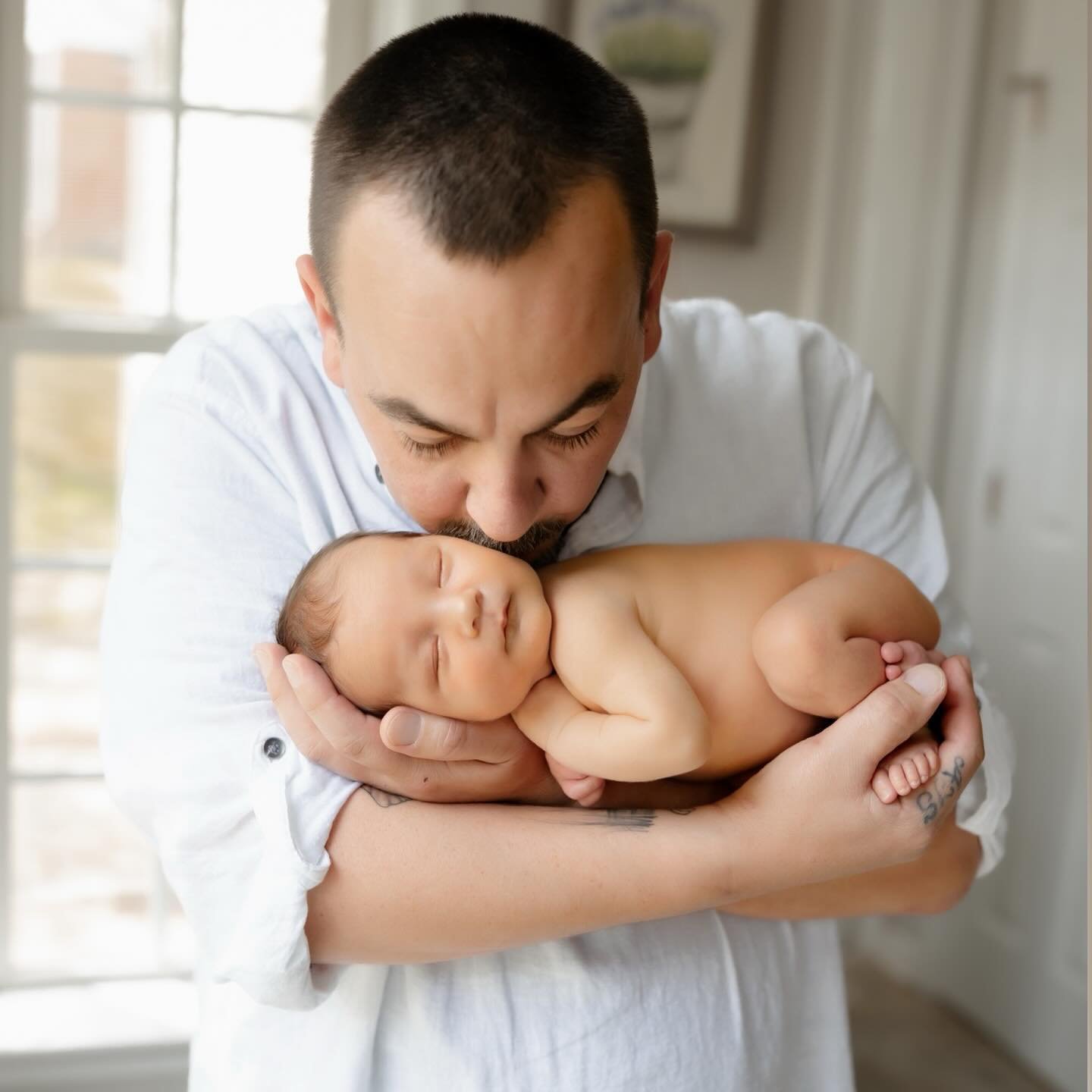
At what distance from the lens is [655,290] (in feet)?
4.40

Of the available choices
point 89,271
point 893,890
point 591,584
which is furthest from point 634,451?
point 89,271

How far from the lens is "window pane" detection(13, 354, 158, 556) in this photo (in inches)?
119

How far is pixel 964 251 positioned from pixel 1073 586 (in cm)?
103

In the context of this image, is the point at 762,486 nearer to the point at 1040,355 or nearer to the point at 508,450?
the point at 508,450

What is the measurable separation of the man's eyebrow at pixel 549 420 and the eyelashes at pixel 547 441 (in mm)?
22

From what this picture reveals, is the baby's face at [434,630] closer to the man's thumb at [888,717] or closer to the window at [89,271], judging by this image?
the man's thumb at [888,717]

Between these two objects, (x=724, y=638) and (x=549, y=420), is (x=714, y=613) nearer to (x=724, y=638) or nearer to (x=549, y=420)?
(x=724, y=638)

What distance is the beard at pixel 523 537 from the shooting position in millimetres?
1345

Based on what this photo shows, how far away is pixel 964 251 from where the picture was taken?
3600 mm

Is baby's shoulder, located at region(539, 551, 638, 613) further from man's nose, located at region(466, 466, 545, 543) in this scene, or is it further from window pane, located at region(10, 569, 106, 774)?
window pane, located at region(10, 569, 106, 774)

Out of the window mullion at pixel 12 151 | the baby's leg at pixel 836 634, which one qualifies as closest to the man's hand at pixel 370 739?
the baby's leg at pixel 836 634

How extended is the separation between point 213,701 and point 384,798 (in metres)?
0.19

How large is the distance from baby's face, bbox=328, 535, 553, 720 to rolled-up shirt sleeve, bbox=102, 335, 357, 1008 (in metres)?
0.09

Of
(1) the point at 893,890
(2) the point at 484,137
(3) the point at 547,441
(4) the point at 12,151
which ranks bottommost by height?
(1) the point at 893,890
